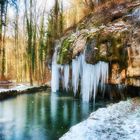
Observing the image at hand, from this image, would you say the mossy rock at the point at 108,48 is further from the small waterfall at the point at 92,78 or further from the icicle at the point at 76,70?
the icicle at the point at 76,70

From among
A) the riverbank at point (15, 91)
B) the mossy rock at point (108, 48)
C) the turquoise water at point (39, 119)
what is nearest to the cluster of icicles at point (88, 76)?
the mossy rock at point (108, 48)

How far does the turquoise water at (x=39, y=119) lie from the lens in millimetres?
11898

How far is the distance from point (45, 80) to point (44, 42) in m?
5.44

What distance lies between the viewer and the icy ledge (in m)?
9.89

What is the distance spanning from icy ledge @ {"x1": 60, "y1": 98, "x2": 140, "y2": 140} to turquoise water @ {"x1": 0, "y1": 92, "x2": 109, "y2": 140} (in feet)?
3.94

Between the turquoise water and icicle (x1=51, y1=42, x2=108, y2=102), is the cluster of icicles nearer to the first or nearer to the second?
icicle (x1=51, y1=42, x2=108, y2=102)

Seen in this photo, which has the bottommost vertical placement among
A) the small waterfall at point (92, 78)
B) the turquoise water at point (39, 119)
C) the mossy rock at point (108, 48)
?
the turquoise water at point (39, 119)

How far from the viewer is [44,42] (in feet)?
135

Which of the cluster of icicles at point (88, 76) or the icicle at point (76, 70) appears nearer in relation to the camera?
the cluster of icicles at point (88, 76)

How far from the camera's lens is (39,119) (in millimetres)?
14961

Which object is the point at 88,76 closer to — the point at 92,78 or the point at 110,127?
the point at 92,78

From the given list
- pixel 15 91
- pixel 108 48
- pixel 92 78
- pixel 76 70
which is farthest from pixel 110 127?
pixel 15 91

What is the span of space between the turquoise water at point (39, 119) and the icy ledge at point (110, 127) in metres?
1.20

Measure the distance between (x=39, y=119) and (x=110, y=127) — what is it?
16.5 ft
